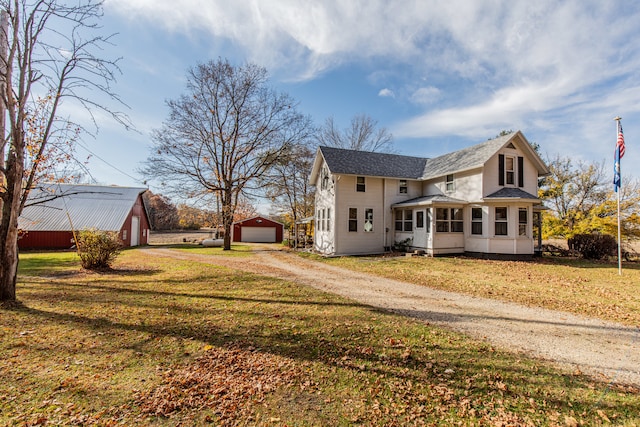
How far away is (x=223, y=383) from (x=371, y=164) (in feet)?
59.8

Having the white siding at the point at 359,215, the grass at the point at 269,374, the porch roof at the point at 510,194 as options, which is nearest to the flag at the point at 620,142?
the porch roof at the point at 510,194

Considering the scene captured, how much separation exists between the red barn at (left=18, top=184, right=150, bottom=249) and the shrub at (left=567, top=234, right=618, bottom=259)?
3071 centimetres

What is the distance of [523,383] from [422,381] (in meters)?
1.18

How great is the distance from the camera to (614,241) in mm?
17219

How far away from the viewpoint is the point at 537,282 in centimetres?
989

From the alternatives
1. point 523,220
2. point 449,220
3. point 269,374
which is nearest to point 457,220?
point 449,220

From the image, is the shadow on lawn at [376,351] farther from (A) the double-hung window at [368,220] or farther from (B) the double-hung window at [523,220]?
(B) the double-hung window at [523,220]

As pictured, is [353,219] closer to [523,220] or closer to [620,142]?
[523,220]

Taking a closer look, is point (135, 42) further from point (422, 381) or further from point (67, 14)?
point (422, 381)

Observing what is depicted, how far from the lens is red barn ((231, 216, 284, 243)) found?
39.2m

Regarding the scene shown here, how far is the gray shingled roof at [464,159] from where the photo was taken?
16906mm

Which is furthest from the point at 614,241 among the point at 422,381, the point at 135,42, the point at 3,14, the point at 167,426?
the point at 3,14

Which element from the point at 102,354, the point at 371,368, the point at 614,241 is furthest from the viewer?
the point at 614,241

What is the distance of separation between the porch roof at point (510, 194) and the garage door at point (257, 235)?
28.7 metres
